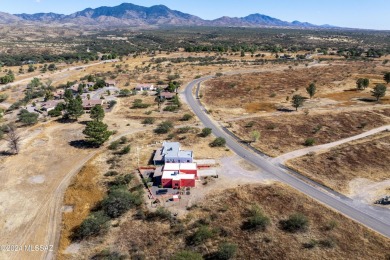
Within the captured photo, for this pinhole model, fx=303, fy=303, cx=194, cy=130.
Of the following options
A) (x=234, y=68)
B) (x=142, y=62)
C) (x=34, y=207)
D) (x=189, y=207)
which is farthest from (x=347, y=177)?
(x=142, y=62)

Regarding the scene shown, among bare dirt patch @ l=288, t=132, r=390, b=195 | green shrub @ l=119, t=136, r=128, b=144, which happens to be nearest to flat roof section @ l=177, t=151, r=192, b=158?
green shrub @ l=119, t=136, r=128, b=144

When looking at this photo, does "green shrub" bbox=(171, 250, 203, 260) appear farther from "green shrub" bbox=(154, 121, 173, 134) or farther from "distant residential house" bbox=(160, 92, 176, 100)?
"distant residential house" bbox=(160, 92, 176, 100)

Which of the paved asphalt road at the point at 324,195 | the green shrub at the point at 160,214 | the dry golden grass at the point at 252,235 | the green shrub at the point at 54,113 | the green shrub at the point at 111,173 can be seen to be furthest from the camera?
the green shrub at the point at 54,113

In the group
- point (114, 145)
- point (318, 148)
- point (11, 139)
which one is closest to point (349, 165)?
point (318, 148)

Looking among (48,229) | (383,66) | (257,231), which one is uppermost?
(383,66)

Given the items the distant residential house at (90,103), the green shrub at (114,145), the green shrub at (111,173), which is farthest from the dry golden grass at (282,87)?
the green shrub at (111,173)

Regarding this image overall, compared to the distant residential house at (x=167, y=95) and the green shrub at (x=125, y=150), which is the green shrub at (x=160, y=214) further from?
the distant residential house at (x=167, y=95)

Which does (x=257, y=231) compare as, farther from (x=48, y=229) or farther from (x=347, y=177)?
(x=48, y=229)
